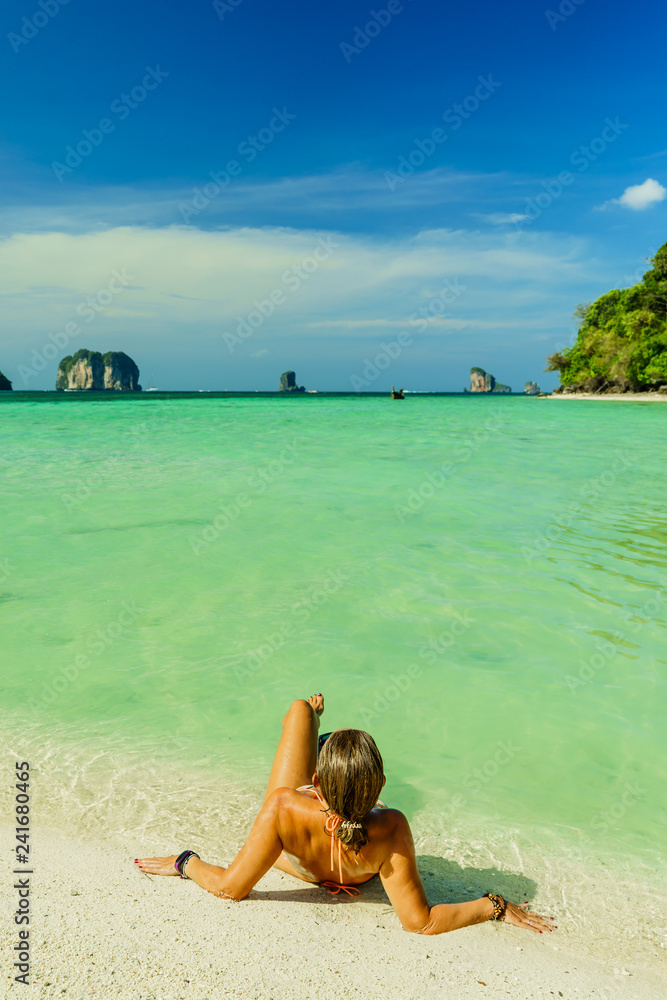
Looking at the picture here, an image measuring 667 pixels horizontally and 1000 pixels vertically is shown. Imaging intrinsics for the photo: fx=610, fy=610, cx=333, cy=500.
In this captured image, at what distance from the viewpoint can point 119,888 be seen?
2.56m

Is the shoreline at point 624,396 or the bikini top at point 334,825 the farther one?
the shoreline at point 624,396

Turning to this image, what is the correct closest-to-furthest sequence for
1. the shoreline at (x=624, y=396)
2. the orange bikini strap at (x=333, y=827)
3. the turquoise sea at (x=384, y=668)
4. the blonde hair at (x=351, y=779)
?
the blonde hair at (x=351, y=779) → the orange bikini strap at (x=333, y=827) → the turquoise sea at (x=384, y=668) → the shoreline at (x=624, y=396)

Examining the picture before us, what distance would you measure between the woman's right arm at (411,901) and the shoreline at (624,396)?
Result: 6832cm

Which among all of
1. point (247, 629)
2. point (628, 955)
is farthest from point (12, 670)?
point (628, 955)

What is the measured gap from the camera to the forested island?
63875mm

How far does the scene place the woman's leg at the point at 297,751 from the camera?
2.94m

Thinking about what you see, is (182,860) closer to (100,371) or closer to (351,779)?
(351,779)

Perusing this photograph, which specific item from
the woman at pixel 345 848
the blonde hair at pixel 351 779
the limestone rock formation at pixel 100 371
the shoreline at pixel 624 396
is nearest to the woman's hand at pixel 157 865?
the woman at pixel 345 848

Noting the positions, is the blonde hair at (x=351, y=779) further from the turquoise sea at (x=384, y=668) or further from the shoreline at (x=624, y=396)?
the shoreline at (x=624, y=396)

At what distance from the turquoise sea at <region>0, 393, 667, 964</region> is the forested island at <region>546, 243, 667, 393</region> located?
6192 centimetres

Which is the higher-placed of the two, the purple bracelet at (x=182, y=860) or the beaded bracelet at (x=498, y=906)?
the purple bracelet at (x=182, y=860)

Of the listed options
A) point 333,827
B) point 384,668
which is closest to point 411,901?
point 333,827

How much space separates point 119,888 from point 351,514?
25.2 feet

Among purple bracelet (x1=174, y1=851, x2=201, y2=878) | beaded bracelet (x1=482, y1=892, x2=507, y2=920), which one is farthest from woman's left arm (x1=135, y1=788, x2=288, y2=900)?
beaded bracelet (x1=482, y1=892, x2=507, y2=920)
